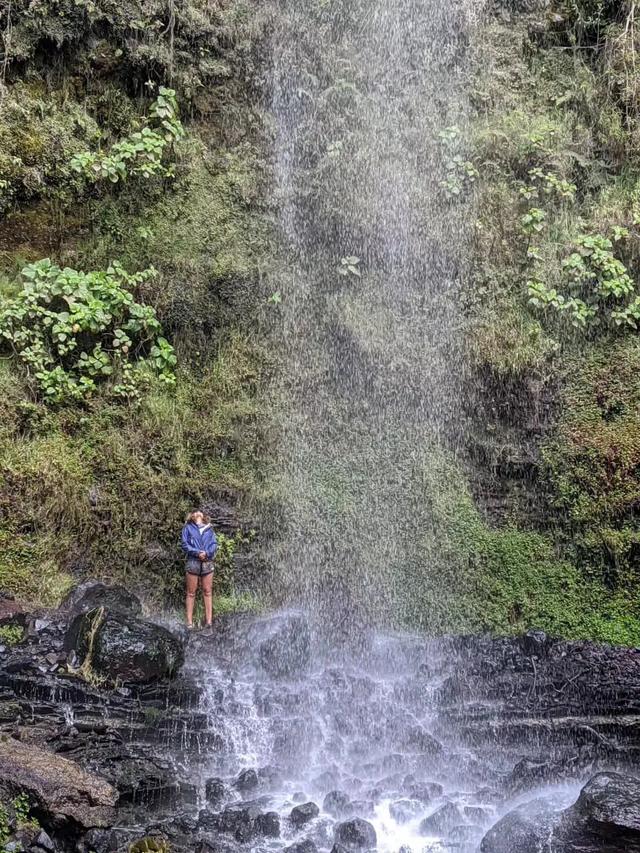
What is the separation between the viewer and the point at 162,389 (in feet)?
34.4

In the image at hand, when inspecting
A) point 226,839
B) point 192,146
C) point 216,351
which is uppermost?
point 192,146

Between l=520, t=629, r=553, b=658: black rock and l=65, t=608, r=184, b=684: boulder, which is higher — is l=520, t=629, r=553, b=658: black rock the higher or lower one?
the lower one

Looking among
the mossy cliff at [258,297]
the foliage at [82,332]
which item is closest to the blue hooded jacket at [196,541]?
the mossy cliff at [258,297]

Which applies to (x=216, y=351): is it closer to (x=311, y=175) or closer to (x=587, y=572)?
(x=311, y=175)

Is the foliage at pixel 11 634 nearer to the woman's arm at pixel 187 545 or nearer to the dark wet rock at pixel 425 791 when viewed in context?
the woman's arm at pixel 187 545

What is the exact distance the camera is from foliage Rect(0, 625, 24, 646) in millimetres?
8109

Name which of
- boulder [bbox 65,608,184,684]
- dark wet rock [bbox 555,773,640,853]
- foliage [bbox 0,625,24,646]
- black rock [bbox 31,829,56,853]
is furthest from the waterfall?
black rock [bbox 31,829,56,853]

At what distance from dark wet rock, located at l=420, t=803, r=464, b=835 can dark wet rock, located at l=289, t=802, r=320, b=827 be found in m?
0.99

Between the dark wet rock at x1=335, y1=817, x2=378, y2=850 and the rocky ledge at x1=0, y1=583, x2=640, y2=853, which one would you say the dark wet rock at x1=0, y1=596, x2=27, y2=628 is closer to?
the rocky ledge at x1=0, y1=583, x2=640, y2=853

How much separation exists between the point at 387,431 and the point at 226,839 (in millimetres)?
5578

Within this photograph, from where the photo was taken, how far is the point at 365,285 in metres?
11.2

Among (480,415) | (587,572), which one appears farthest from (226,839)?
(480,415)

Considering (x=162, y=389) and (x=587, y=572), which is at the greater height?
(x=162, y=389)

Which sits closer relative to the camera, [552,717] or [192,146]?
[552,717]
